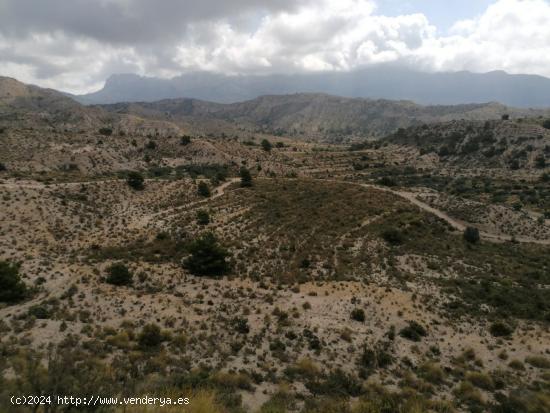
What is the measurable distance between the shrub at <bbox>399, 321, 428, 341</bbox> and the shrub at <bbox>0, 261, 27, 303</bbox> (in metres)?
24.4

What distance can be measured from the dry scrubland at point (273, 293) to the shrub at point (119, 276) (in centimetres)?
16

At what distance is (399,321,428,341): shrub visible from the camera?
22455mm

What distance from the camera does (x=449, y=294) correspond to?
3061 cm

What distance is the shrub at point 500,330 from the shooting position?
24.1 metres

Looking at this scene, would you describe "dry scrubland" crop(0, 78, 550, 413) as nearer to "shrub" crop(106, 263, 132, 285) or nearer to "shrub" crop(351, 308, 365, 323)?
"shrub" crop(106, 263, 132, 285)

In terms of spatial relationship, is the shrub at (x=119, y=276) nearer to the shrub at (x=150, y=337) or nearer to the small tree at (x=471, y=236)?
the shrub at (x=150, y=337)

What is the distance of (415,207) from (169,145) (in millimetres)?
63180

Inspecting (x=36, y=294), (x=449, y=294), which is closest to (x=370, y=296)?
(x=449, y=294)

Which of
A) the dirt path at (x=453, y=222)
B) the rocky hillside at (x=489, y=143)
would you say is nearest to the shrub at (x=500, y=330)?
the dirt path at (x=453, y=222)

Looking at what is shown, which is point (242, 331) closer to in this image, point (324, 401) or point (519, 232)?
point (324, 401)

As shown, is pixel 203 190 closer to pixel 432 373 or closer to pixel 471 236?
pixel 471 236

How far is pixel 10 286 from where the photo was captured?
2333 centimetres

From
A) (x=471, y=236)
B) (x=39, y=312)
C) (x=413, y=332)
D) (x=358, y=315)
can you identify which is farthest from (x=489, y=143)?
(x=39, y=312)

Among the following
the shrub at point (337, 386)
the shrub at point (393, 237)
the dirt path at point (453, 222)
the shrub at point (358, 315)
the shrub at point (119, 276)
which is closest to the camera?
the shrub at point (337, 386)
